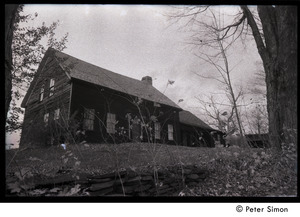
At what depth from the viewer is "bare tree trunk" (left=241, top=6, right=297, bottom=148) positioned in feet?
10.1

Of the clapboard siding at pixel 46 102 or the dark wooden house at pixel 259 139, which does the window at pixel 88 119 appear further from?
the dark wooden house at pixel 259 139

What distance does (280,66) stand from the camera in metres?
3.30

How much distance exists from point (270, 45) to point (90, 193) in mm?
3847

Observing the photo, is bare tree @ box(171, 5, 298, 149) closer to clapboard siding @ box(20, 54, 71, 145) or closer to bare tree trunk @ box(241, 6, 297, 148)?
bare tree trunk @ box(241, 6, 297, 148)

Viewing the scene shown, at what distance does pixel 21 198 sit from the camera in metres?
2.04

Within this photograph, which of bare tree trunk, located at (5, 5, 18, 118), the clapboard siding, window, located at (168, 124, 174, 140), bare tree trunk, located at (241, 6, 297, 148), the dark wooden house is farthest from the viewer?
window, located at (168, 124, 174, 140)

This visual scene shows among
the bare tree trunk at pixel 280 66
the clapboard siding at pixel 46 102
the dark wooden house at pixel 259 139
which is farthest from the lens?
the clapboard siding at pixel 46 102

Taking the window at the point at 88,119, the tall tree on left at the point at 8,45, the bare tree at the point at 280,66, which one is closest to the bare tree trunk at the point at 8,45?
the tall tree on left at the point at 8,45

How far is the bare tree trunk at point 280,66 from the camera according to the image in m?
3.08

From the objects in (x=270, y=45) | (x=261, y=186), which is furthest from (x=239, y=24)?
(x=261, y=186)

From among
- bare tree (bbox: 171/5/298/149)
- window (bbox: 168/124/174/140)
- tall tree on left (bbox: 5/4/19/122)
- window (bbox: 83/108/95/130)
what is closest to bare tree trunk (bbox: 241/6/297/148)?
bare tree (bbox: 171/5/298/149)

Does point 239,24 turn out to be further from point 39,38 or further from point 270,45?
point 39,38

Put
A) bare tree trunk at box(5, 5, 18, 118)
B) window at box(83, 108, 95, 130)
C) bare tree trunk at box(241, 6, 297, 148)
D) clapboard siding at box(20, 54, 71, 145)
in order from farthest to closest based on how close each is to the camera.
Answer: window at box(83, 108, 95, 130) < clapboard siding at box(20, 54, 71, 145) < bare tree trunk at box(241, 6, 297, 148) < bare tree trunk at box(5, 5, 18, 118)

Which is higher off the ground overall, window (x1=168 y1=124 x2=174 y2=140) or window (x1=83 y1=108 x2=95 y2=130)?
window (x1=83 y1=108 x2=95 y2=130)
